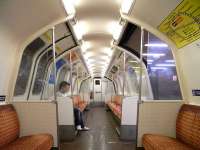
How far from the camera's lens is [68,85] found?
717 cm

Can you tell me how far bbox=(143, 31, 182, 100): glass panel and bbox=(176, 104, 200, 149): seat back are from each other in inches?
42.2

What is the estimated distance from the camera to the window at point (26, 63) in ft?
17.6

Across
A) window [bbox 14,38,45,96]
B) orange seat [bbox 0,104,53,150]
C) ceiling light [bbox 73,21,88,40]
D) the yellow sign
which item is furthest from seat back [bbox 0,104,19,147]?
the yellow sign

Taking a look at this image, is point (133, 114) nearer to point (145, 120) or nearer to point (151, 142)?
point (145, 120)

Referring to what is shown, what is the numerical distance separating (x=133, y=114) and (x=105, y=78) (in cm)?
1591

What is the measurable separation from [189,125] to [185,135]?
20 centimetres

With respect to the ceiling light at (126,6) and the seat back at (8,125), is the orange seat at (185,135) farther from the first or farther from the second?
the seat back at (8,125)

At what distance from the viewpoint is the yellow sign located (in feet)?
9.90

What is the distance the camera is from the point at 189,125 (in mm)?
3586

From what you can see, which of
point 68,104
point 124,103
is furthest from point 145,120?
→ point 68,104

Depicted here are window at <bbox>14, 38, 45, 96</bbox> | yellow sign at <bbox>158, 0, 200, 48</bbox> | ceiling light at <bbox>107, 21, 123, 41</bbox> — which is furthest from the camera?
ceiling light at <bbox>107, 21, 123, 41</bbox>

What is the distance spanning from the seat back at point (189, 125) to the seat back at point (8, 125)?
111 inches

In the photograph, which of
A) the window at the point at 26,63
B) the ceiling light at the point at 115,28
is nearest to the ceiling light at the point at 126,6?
the ceiling light at the point at 115,28

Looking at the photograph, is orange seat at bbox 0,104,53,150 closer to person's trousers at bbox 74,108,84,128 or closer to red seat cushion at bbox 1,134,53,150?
red seat cushion at bbox 1,134,53,150
